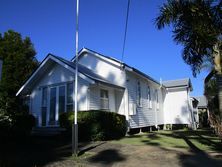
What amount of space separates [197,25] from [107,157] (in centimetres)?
688

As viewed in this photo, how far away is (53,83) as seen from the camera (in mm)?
17188

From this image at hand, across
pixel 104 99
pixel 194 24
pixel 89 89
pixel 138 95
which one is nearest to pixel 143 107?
pixel 138 95

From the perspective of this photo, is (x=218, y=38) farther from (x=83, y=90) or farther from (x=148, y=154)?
(x=83, y=90)

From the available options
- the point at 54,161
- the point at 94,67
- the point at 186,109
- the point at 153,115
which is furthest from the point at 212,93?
the point at 54,161

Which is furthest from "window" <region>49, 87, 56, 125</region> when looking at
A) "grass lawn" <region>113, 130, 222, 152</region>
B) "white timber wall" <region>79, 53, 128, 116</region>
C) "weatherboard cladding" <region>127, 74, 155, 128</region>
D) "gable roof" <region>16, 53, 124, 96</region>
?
"weatherboard cladding" <region>127, 74, 155, 128</region>

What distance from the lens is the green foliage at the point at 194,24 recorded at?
10.9 metres

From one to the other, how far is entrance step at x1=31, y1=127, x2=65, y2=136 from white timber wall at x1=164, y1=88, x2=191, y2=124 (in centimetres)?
1452

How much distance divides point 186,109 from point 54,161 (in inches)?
830

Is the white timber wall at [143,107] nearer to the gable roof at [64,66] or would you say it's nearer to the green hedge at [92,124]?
the gable roof at [64,66]

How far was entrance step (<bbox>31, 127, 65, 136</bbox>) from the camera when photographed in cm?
1600

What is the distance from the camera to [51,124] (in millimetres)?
16797

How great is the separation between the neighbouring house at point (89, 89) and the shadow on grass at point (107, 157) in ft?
17.8

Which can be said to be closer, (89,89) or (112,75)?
(89,89)

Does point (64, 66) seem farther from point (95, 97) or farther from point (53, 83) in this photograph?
point (95, 97)
